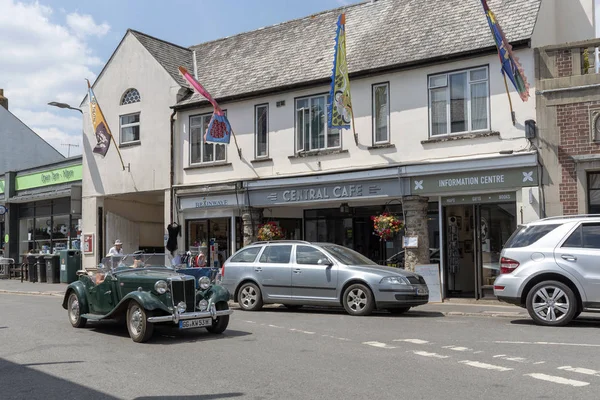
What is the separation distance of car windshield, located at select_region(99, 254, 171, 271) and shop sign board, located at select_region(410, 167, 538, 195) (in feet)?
24.4

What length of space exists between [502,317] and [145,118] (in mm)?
14487

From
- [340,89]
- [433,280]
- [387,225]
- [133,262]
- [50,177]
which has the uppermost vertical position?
[340,89]

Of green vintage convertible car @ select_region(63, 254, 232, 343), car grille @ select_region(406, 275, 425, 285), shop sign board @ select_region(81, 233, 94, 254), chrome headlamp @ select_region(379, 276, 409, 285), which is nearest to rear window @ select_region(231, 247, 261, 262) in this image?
green vintage convertible car @ select_region(63, 254, 232, 343)

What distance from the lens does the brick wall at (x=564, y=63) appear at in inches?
586

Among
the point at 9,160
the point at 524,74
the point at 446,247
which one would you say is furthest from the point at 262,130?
the point at 9,160

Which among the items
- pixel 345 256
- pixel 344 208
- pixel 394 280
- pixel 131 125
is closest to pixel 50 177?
pixel 131 125

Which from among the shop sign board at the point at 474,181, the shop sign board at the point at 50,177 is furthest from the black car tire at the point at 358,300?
the shop sign board at the point at 50,177

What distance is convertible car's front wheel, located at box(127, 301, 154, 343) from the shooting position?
9656mm

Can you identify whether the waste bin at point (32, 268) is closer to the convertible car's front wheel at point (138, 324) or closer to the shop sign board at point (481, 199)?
the shop sign board at point (481, 199)

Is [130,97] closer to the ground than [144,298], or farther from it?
farther from it

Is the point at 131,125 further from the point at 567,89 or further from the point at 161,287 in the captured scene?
the point at 567,89

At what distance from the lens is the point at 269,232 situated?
1939 centimetres

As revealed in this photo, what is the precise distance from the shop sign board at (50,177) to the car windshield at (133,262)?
15.1 meters

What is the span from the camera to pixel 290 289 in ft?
45.5
